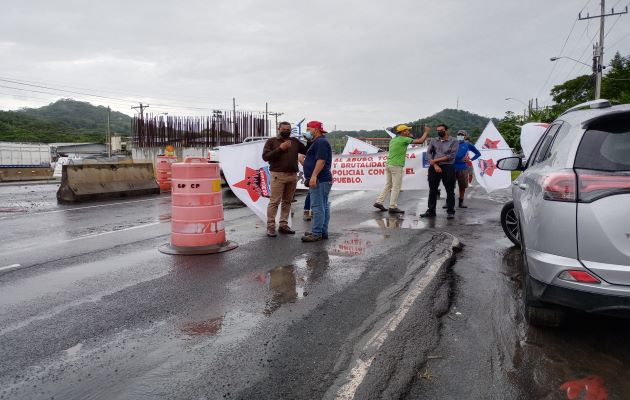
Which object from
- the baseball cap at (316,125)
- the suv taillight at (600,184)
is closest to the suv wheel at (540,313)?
the suv taillight at (600,184)

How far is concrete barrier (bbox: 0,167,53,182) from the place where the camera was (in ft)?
86.7

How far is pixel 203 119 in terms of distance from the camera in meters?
29.4

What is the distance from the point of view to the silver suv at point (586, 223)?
2.92 metres

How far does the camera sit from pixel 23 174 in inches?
1111

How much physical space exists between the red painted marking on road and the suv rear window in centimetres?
136

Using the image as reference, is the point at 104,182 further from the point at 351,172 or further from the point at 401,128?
the point at 401,128

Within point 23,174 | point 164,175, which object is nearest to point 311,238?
point 164,175

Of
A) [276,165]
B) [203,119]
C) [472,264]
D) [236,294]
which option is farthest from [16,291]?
[203,119]

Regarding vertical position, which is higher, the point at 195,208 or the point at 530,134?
the point at 530,134

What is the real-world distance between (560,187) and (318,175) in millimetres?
4593

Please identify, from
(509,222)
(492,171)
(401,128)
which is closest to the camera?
(509,222)

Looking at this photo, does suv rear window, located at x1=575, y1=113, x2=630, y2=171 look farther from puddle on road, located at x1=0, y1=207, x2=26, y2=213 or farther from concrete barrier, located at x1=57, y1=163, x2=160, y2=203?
concrete barrier, located at x1=57, y1=163, x2=160, y2=203

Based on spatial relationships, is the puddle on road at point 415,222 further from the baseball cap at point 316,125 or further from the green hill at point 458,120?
the green hill at point 458,120

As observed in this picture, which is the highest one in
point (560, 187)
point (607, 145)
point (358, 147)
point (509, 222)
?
point (358, 147)
